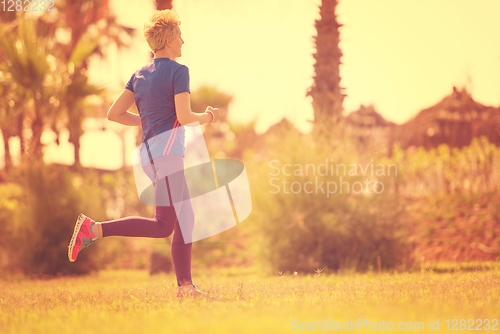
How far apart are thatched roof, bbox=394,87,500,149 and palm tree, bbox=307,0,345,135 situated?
4474mm

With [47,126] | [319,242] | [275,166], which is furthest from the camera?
[47,126]

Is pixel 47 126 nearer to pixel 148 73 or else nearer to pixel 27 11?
pixel 27 11

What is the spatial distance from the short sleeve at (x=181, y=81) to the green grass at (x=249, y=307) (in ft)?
4.94

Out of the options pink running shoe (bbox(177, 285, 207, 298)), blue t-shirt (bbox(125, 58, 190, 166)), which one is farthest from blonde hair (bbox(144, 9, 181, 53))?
pink running shoe (bbox(177, 285, 207, 298))

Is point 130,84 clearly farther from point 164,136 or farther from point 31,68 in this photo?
point 31,68

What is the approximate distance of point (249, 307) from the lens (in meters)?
2.83

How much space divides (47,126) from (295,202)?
6100mm

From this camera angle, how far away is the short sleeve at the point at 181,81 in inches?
120

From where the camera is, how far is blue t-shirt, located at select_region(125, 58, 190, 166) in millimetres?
3092

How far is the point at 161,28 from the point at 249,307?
210cm

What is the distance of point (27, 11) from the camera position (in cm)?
1024

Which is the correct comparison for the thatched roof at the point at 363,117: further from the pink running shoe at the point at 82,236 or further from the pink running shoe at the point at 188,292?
the pink running shoe at the point at 82,236

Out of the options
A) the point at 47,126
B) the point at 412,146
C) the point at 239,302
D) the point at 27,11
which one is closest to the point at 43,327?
the point at 239,302

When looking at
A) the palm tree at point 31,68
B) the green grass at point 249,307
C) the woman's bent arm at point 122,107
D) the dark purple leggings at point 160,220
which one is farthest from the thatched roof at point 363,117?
the palm tree at point 31,68
